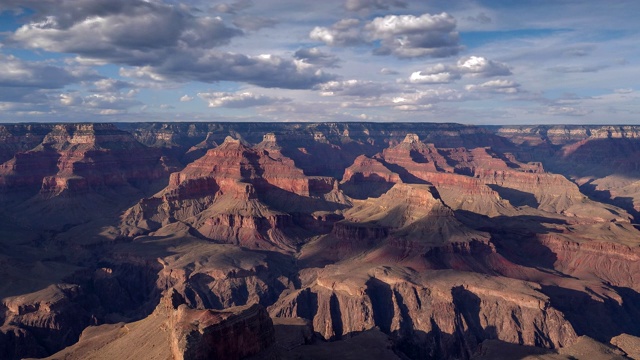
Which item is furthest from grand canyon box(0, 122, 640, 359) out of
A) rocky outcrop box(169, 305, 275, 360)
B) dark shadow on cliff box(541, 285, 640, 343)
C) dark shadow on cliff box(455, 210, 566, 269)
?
dark shadow on cliff box(455, 210, 566, 269)

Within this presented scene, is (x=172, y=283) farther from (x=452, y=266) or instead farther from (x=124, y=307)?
(x=452, y=266)

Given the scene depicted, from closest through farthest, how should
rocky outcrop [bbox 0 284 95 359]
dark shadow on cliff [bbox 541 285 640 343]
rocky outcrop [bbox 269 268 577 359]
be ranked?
rocky outcrop [bbox 0 284 95 359] → rocky outcrop [bbox 269 268 577 359] → dark shadow on cliff [bbox 541 285 640 343]

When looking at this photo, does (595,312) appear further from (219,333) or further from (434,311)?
(219,333)

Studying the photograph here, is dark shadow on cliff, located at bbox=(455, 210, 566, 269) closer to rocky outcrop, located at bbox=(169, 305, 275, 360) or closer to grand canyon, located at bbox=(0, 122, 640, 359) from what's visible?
grand canyon, located at bbox=(0, 122, 640, 359)

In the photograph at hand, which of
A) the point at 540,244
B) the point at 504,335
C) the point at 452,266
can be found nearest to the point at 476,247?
the point at 452,266

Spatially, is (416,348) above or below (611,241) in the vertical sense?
below

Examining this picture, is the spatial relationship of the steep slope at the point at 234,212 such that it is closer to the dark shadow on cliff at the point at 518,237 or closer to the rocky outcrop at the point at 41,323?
the dark shadow on cliff at the point at 518,237

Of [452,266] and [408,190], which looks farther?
[408,190]

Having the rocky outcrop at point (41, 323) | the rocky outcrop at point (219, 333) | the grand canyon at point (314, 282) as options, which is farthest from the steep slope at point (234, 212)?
the rocky outcrop at point (219, 333)

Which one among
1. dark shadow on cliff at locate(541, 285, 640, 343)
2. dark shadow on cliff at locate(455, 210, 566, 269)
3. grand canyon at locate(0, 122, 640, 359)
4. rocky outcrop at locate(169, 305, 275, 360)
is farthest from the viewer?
dark shadow on cliff at locate(455, 210, 566, 269)
